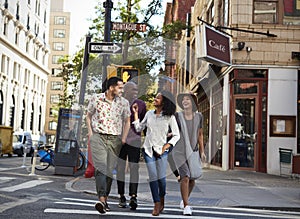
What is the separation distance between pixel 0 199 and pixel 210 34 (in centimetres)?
1164

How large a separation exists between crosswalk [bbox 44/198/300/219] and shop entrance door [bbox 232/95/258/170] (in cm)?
989

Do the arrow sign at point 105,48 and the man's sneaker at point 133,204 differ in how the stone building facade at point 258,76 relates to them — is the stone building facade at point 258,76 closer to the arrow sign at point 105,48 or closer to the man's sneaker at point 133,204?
the arrow sign at point 105,48

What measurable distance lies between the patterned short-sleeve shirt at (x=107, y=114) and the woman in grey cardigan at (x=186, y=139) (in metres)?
0.89

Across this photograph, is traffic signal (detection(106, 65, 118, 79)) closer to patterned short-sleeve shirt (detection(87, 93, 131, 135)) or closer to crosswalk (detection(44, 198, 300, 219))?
crosswalk (detection(44, 198, 300, 219))

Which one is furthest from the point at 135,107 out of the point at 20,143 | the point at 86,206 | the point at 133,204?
the point at 20,143

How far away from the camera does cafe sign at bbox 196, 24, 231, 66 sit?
57.2ft

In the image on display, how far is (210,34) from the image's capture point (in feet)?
58.0

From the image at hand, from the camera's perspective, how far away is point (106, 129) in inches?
266

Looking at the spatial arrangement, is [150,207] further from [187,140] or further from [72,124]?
[72,124]

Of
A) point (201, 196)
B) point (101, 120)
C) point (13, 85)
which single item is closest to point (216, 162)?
point (201, 196)

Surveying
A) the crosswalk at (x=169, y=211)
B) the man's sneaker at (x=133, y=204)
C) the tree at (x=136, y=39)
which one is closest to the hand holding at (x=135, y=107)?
the man's sneaker at (x=133, y=204)

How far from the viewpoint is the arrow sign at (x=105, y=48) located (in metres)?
11.6

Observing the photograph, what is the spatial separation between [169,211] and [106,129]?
1.72m

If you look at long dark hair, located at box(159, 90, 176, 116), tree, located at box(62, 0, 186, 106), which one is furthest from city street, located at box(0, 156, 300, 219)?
tree, located at box(62, 0, 186, 106)
